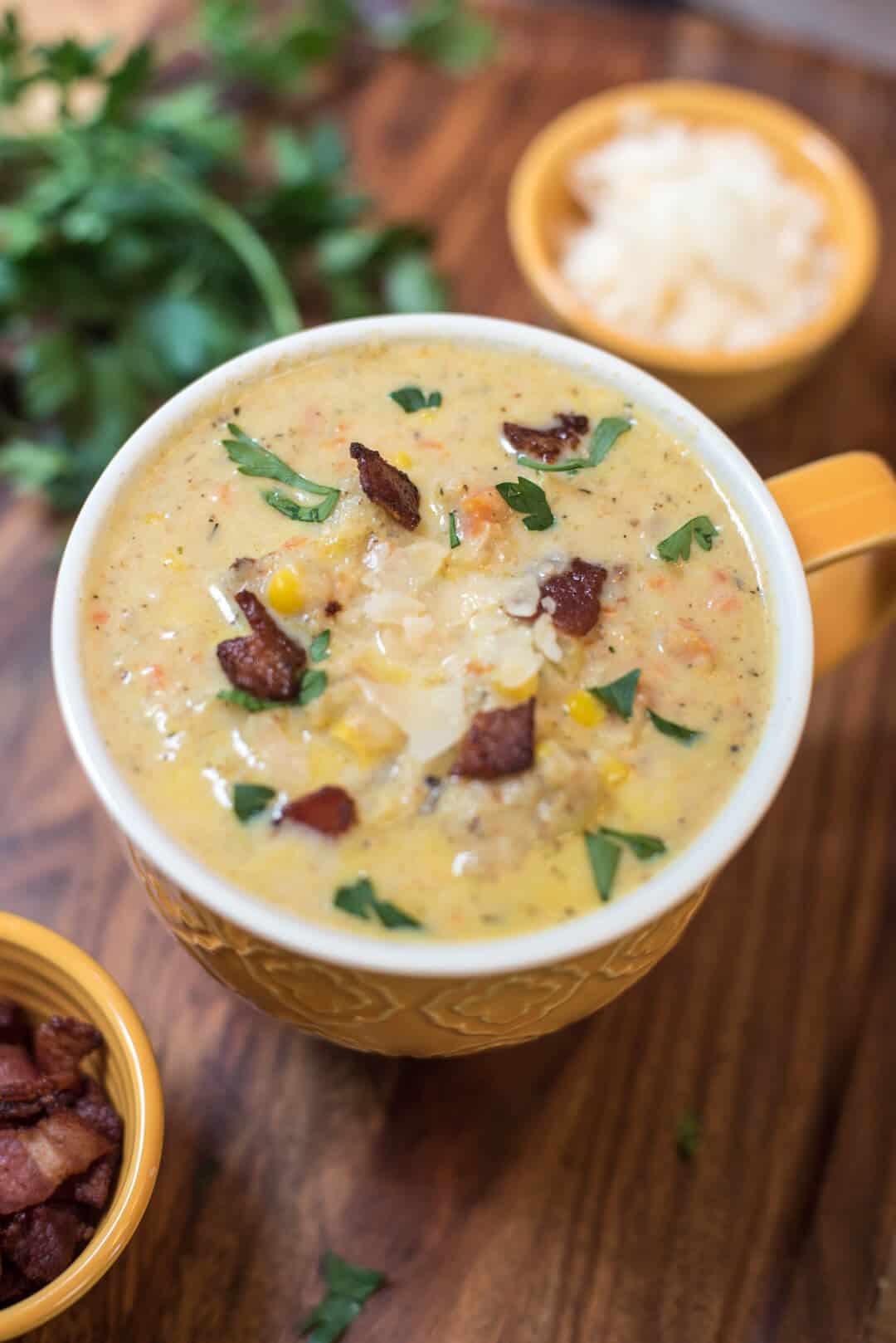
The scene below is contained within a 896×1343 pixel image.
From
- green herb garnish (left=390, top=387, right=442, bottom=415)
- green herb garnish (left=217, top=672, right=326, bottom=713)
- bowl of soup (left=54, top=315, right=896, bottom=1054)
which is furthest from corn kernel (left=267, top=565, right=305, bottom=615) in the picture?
green herb garnish (left=390, top=387, right=442, bottom=415)

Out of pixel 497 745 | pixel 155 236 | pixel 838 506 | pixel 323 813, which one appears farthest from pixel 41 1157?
pixel 155 236

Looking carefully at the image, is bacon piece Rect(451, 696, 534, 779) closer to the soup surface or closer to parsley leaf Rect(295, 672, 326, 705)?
the soup surface

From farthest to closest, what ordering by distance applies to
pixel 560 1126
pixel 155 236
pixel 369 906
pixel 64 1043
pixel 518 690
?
pixel 155 236
pixel 560 1126
pixel 64 1043
pixel 518 690
pixel 369 906

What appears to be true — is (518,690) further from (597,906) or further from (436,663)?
(597,906)

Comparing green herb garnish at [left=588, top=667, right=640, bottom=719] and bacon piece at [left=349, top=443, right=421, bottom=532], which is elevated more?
bacon piece at [left=349, top=443, right=421, bottom=532]

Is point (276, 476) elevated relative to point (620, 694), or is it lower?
elevated

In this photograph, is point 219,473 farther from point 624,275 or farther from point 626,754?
point 624,275
